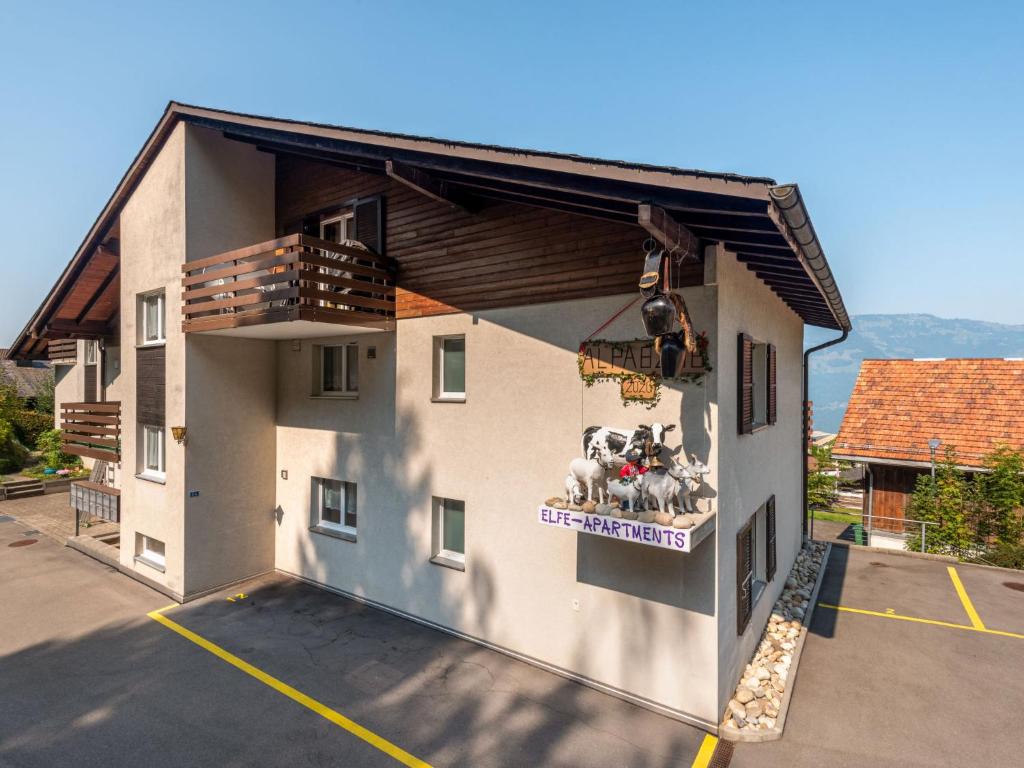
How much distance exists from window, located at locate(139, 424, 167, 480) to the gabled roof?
5.74 metres

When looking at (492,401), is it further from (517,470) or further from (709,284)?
(709,284)

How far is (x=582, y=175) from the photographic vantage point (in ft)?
18.0

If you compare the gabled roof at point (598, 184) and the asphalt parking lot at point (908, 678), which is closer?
the gabled roof at point (598, 184)

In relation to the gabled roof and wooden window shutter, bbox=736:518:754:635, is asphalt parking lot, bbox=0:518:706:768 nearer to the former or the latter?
wooden window shutter, bbox=736:518:754:635

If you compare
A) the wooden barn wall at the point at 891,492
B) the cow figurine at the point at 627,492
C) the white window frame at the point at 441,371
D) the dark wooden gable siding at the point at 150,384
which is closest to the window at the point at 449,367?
the white window frame at the point at 441,371

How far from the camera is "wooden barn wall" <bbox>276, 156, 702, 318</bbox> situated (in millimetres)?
6953

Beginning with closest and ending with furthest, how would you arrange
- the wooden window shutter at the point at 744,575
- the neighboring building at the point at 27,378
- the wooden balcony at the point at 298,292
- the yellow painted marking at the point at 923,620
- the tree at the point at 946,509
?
the wooden window shutter at the point at 744,575 → the wooden balcony at the point at 298,292 → the yellow painted marking at the point at 923,620 → the tree at the point at 946,509 → the neighboring building at the point at 27,378

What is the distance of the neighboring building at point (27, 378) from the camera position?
31.9 m

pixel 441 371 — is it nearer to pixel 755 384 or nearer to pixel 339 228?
pixel 339 228

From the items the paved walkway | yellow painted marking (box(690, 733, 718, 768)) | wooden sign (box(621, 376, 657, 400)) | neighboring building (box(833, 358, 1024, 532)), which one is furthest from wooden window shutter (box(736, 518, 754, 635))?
the paved walkway

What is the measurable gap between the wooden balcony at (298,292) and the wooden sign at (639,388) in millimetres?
4583

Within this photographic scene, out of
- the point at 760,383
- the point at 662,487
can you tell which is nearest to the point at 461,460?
the point at 662,487

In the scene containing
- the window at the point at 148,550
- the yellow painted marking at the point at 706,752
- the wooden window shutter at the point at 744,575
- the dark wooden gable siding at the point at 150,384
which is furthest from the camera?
the window at the point at 148,550

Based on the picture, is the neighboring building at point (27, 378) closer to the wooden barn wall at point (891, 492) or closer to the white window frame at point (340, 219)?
the white window frame at point (340, 219)
